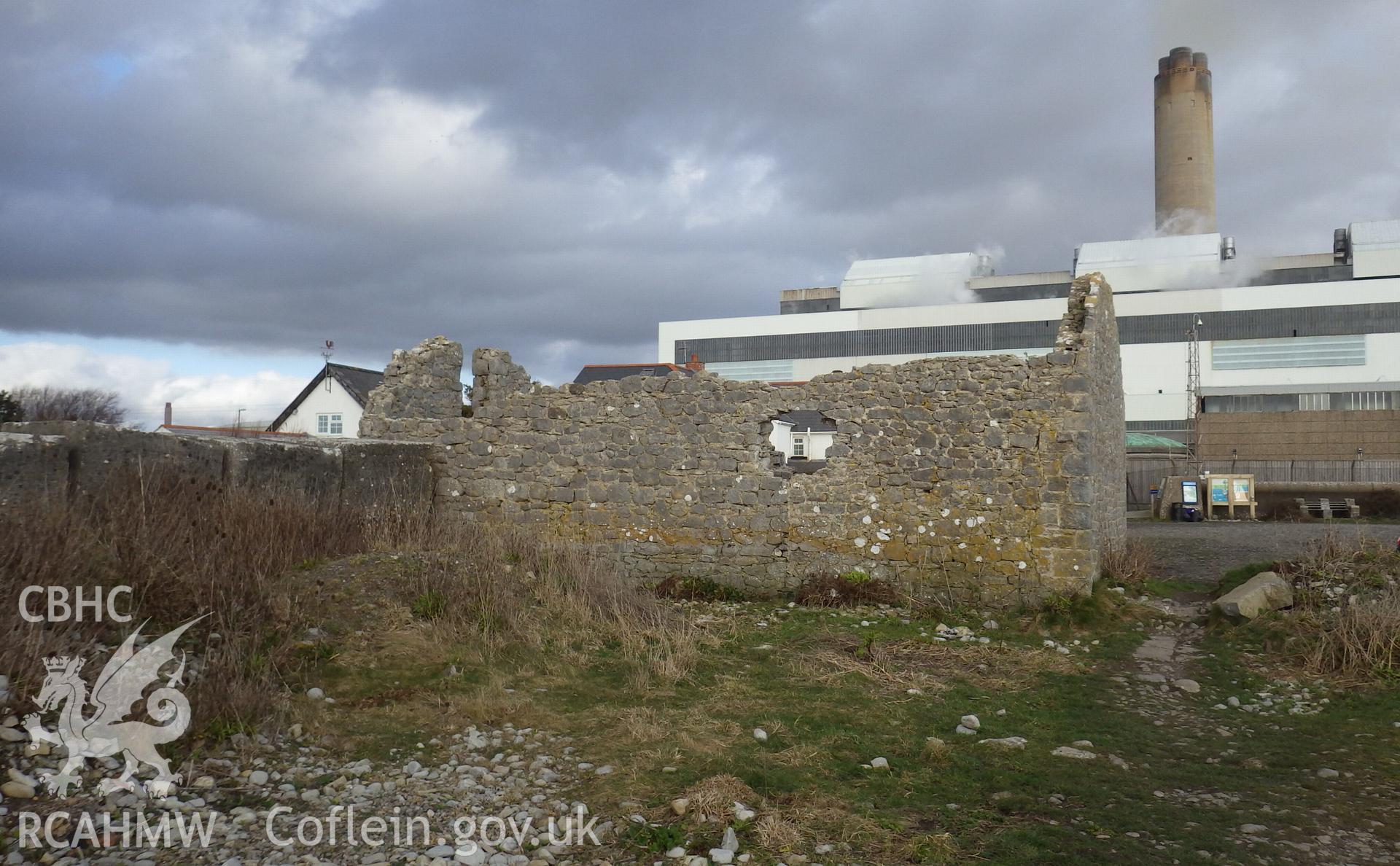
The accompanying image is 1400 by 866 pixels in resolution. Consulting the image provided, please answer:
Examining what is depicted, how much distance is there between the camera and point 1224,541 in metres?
14.6

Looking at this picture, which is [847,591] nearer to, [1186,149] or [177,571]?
[177,571]

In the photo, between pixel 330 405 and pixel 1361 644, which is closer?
pixel 1361 644

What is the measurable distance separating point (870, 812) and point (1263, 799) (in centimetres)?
210

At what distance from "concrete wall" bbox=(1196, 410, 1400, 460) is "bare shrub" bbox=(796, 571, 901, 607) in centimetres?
2188

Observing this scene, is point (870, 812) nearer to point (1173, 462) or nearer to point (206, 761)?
point (206, 761)

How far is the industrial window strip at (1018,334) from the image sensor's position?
3866 cm

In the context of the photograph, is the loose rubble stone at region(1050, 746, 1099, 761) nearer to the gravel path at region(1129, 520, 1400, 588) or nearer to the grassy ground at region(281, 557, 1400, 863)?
the grassy ground at region(281, 557, 1400, 863)

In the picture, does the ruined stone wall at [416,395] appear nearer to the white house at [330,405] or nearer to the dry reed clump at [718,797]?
the dry reed clump at [718,797]

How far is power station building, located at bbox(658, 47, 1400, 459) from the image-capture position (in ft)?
126

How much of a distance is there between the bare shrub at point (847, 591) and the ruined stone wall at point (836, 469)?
0.51 feet

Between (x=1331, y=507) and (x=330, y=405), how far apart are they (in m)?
28.0

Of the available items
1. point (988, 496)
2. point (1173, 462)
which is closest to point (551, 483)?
point (988, 496)

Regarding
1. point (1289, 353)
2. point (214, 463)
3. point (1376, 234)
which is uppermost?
point (1376, 234)

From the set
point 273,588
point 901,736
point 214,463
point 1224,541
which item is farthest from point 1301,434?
point 273,588
